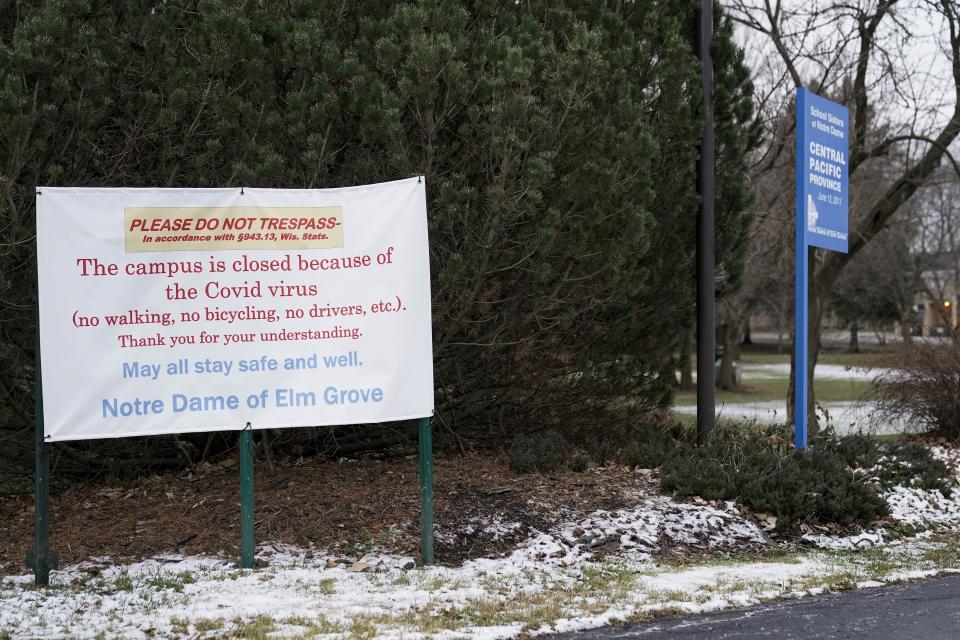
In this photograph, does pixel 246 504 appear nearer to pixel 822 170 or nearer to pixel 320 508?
pixel 320 508

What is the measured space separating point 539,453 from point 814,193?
136 inches

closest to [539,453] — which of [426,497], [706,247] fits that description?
[426,497]

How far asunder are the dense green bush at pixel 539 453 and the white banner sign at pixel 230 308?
1962mm

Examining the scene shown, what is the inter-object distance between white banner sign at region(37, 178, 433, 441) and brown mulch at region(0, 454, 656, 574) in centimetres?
98

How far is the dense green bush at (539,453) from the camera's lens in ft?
25.5

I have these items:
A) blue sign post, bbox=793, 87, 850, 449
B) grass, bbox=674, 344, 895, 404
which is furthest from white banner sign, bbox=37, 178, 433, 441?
grass, bbox=674, 344, 895, 404

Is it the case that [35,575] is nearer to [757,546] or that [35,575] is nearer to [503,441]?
[503,441]

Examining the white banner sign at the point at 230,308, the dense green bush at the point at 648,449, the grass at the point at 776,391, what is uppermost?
the white banner sign at the point at 230,308

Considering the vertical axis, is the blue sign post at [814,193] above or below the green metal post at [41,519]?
above

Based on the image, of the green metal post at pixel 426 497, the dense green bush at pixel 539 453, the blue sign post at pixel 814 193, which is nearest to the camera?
the green metal post at pixel 426 497

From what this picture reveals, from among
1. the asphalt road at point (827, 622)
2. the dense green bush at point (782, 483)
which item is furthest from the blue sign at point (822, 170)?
the asphalt road at point (827, 622)

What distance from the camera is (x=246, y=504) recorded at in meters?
5.86

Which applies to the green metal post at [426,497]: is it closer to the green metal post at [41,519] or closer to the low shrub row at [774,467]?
the low shrub row at [774,467]

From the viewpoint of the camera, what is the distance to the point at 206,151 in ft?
22.9
